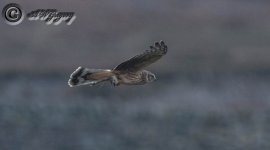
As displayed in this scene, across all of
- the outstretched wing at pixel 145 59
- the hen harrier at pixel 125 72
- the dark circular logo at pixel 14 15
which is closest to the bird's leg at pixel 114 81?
the hen harrier at pixel 125 72

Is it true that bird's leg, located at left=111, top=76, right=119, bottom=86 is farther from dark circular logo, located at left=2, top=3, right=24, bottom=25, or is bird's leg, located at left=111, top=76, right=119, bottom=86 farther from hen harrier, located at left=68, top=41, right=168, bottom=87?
dark circular logo, located at left=2, top=3, right=24, bottom=25

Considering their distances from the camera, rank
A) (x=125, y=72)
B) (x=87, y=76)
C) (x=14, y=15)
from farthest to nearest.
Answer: (x=14, y=15) < (x=125, y=72) < (x=87, y=76)

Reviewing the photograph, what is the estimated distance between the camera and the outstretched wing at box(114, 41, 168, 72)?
15.5 m

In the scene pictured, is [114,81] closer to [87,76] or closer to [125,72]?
[125,72]

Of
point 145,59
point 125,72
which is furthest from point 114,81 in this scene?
point 145,59

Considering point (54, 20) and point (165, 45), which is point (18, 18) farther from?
point (165, 45)

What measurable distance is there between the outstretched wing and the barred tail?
0.24 meters

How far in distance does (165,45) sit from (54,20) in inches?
90.2

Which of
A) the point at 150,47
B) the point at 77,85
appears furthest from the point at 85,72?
the point at 150,47

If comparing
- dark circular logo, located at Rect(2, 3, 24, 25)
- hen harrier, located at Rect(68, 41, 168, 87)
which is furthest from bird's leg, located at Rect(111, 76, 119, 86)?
dark circular logo, located at Rect(2, 3, 24, 25)

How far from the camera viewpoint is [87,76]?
1553 centimetres

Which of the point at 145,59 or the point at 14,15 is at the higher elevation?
the point at 14,15

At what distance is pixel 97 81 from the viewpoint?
15.6m

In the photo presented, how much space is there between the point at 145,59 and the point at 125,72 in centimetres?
44
